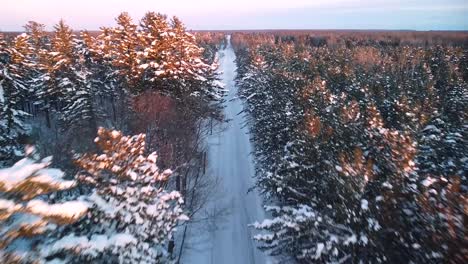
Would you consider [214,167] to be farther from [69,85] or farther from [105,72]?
[105,72]

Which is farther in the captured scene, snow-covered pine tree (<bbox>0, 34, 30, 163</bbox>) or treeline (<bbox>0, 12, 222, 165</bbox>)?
treeline (<bbox>0, 12, 222, 165</bbox>)

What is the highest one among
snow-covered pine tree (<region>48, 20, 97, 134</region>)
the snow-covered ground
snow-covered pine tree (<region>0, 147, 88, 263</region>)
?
snow-covered pine tree (<region>0, 147, 88, 263</region>)

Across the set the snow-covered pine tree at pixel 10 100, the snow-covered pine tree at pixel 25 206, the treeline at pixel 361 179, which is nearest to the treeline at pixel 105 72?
the snow-covered pine tree at pixel 10 100

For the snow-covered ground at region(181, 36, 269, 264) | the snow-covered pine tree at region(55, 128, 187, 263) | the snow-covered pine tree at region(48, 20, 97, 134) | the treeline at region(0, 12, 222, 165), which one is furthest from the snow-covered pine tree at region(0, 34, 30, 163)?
the snow-covered ground at region(181, 36, 269, 264)

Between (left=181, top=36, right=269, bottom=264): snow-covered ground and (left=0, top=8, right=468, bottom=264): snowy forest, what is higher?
(left=0, top=8, right=468, bottom=264): snowy forest

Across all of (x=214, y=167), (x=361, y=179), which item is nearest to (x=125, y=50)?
(x=214, y=167)

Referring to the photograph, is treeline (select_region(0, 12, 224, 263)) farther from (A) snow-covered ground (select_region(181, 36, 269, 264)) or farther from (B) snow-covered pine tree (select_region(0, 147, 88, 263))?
(A) snow-covered ground (select_region(181, 36, 269, 264))

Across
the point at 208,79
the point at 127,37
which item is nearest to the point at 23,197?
the point at 208,79
